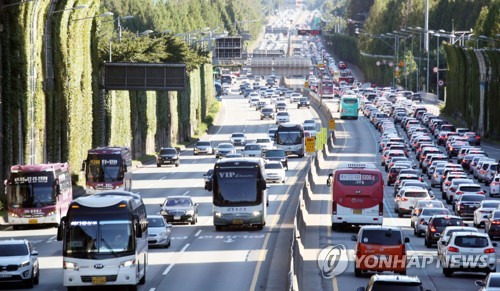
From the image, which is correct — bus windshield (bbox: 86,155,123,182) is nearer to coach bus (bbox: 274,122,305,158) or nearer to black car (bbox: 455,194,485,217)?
black car (bbox: 455,194,485,217)

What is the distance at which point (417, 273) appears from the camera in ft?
149

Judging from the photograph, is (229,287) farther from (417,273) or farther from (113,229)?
(417,273)

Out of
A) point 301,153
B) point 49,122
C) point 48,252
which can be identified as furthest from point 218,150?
point 48,252

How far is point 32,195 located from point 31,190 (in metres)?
0.24

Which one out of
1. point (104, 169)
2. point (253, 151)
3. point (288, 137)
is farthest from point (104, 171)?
point (288, 137)

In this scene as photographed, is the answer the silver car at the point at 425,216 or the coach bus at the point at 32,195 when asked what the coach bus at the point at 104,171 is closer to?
the coach bus at the point at 32,195

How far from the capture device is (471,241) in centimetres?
4378

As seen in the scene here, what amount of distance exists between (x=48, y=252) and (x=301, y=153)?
65.9 metres

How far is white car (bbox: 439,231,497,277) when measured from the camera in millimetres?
43312

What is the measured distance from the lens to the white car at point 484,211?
6081 centimetres

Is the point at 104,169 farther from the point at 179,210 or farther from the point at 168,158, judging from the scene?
the point at 168,158

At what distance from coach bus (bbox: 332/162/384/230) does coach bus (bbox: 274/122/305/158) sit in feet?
177

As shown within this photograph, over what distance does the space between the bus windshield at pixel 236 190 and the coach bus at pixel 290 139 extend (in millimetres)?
54370

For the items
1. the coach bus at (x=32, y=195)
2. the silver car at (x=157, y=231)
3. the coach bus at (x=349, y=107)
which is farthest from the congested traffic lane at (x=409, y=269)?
the coach bus at (x=349, y=107)
